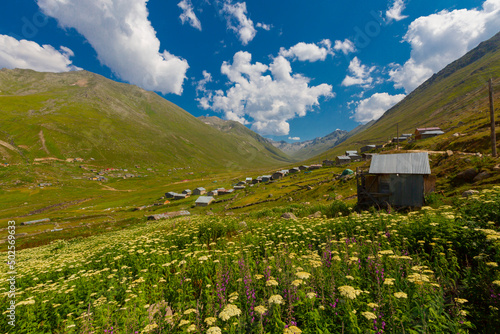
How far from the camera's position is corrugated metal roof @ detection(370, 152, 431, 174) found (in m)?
24.2

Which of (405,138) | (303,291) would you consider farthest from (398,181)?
(405,138)

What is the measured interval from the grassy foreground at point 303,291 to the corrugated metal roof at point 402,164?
17978 mm

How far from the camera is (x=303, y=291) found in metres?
4.57

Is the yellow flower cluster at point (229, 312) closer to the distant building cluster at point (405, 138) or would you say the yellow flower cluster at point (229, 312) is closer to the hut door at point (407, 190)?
the hut door at point (407, 190)

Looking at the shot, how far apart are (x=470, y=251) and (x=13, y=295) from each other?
1541cm

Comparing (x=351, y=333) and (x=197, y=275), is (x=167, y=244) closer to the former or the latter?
(x=197, y=275)

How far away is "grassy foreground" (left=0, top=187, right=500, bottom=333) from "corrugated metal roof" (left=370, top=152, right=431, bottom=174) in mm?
17978

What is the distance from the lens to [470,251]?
6359 millimetres

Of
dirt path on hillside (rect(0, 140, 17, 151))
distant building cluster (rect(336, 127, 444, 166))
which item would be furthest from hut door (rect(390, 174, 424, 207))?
dirt path on hillside (rect(0, 140, 17, 151))

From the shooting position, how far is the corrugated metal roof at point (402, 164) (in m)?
24.2

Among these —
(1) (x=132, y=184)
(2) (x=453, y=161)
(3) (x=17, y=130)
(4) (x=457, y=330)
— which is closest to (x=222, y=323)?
(4) (x=457, y=330)

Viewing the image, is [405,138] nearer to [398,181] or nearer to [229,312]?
[398,181]

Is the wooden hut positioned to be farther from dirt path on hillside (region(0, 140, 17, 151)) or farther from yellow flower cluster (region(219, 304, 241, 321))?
dirt path on hillside (region(0, 140, 17, 151))

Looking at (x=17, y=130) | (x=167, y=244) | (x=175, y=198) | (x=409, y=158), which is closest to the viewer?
(x=167, y=244)
